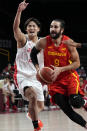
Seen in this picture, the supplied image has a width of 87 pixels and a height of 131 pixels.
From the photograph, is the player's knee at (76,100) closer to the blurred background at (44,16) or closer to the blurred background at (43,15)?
the blurred background at (44,16)

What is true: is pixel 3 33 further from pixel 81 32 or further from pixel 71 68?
pixel 71 68

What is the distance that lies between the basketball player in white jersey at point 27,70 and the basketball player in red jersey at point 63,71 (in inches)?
29.7

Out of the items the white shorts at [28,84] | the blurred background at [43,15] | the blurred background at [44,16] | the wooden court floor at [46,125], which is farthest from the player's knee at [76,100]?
the blurred background at [43,15]

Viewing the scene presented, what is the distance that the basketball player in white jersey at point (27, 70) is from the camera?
18.9 feet

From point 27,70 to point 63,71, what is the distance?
1.27m

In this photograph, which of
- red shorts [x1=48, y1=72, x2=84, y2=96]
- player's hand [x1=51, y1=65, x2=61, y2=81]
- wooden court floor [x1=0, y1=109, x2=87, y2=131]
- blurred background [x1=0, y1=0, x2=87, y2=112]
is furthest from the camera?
blurred background [x1=0, y1=0, x2=87, y2=112]

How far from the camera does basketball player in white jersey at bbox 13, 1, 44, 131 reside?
5773 millimetres

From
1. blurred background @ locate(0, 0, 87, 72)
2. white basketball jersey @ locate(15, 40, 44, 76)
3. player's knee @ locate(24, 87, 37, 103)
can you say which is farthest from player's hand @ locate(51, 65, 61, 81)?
blurred background @ locate(0, 0, 87, 72)

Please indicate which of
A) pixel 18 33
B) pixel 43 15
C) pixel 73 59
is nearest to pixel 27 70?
pixel 18 33

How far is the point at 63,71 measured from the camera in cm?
489

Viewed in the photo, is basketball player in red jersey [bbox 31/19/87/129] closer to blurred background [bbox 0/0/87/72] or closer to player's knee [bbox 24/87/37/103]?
player's knee [bbox 24/87/37/103]

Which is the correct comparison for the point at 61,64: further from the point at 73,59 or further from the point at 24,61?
the point at 24,61

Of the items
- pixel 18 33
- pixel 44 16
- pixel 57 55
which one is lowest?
pixel 57 55

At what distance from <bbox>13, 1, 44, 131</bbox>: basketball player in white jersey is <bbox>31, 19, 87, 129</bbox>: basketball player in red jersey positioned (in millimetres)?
753
